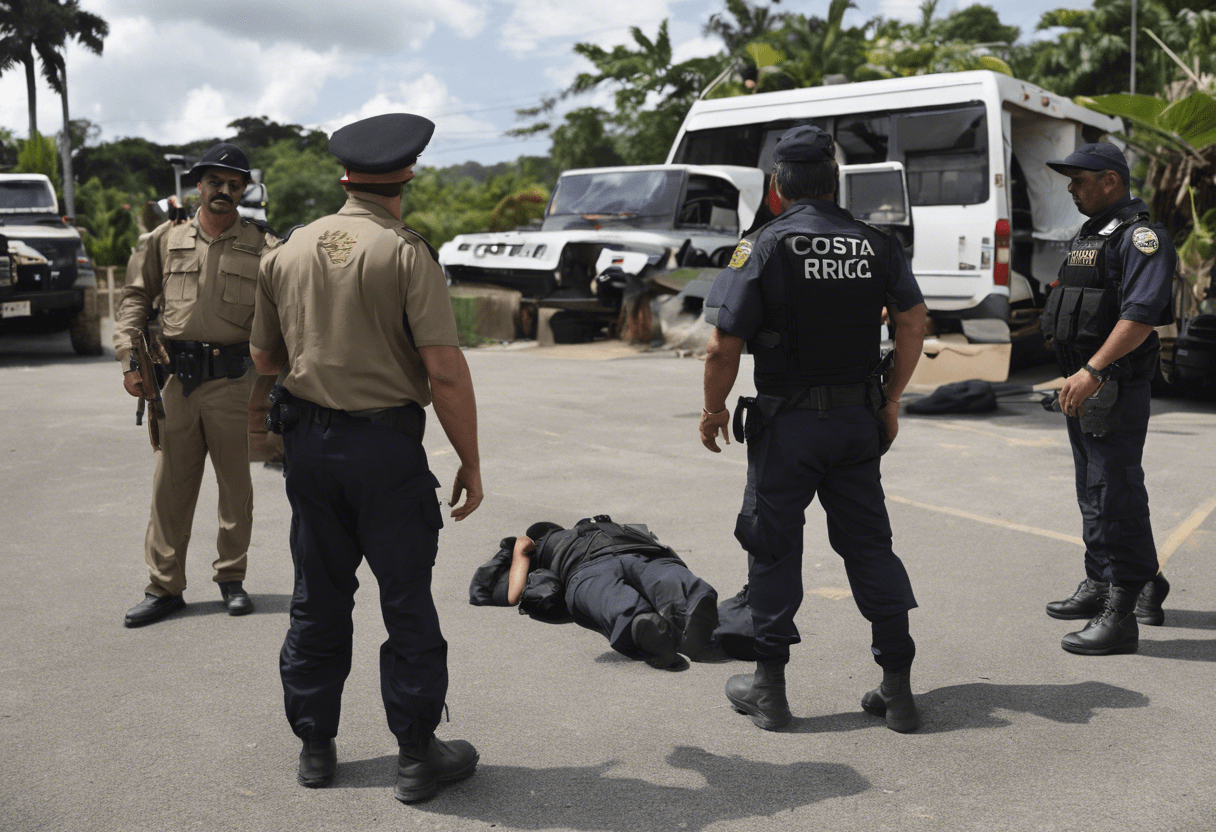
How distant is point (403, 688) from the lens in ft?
9.65

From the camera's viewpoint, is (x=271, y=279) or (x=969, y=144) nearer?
(x=271, y=279)

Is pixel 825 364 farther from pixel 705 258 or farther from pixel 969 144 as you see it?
pixel 705 258

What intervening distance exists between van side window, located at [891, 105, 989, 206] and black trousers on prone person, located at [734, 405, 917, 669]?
867 centimetres

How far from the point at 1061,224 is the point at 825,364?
10.4 meters

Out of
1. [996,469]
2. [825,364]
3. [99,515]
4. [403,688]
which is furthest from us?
[996,469]

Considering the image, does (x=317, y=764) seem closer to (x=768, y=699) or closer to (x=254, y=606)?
(x=768, y=699)

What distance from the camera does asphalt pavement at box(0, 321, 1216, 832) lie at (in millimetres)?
2902

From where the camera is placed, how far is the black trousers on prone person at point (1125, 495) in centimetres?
414

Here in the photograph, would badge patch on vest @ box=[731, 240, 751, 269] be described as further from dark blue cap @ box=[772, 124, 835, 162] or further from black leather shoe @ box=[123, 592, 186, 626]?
black leather shoe @ box=[123, 592, 186, 626]

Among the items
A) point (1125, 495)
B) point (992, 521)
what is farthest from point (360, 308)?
point (992, 521)

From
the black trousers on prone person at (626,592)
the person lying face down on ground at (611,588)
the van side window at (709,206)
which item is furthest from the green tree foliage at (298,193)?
the black trousers on prone person at (626,592)

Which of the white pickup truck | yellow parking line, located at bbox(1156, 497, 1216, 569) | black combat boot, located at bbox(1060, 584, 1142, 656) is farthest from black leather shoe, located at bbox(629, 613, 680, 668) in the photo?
the white pickup truck

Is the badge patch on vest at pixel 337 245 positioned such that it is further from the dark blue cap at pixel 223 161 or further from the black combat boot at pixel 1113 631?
the black combat boot at pixel 1113 631

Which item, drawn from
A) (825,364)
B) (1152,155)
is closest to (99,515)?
(825,364)
